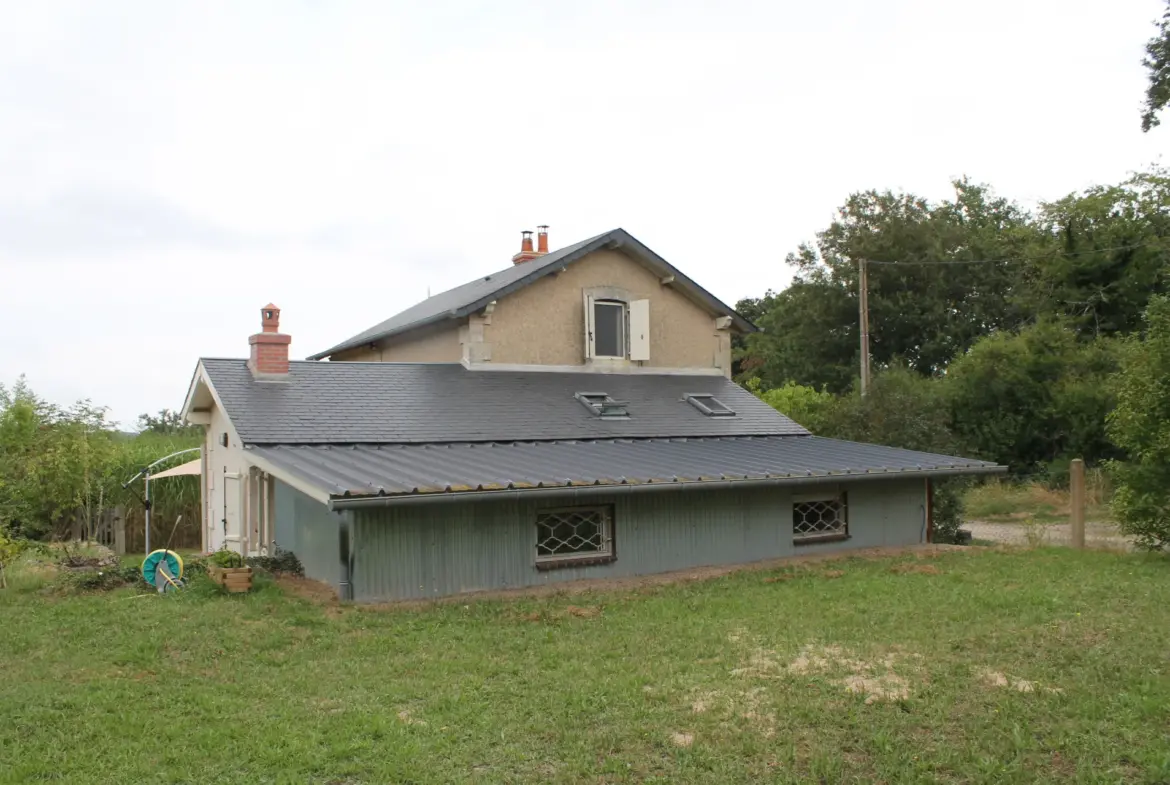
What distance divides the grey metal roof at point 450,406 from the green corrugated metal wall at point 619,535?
2.42 metres

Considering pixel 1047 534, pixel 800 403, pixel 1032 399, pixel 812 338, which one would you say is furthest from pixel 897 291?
pixel 1047 534

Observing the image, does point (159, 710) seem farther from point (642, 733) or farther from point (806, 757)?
point (806, 757)

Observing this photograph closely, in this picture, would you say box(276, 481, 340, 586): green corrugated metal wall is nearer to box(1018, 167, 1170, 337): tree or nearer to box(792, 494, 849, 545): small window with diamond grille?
→ box(792, 494, 849, 545): small window with diamond grille

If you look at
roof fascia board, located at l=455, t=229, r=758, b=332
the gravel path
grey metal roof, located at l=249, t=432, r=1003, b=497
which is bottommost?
the gravel path

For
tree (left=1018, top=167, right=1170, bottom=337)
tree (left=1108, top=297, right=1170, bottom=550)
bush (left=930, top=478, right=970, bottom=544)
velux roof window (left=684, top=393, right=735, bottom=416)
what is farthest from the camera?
tree (left=1018, top=167, right=1170, bottom=337)

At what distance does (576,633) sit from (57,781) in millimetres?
4656

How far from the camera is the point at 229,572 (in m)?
10.8

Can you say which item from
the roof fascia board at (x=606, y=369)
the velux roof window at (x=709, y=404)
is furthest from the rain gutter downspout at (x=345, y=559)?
the velux roof window at (x=709, y=404)

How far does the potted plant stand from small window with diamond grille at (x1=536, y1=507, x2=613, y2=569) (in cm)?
343

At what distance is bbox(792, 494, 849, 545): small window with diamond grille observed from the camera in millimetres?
14391

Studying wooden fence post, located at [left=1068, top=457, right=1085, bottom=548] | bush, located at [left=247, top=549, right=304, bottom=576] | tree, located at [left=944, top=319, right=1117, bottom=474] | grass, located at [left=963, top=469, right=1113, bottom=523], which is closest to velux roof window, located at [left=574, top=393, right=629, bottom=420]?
bush, located at [left=247, top=549, right=304, bottom=576]

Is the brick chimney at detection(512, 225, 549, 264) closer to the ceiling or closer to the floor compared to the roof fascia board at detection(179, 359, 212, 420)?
closer to the ceiling

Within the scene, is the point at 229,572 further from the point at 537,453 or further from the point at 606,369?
the point at 606,369

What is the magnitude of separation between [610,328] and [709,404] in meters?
2.62
